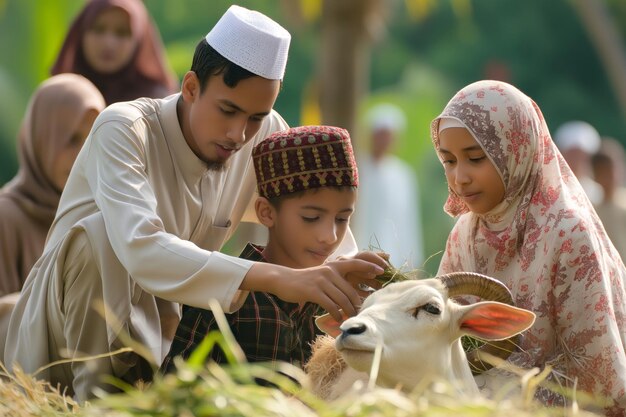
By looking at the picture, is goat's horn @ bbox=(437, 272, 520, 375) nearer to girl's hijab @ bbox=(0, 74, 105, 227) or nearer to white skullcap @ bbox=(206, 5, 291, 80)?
white skullcap @ bbox=(206, 5, 291, 80)

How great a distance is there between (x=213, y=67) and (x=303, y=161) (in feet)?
1.92

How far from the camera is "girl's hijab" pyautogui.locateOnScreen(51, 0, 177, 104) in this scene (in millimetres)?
9484

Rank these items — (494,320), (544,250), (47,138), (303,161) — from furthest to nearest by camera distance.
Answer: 1. (47,138)
2. (303,161)
3. (544,250)
4. (494,320)

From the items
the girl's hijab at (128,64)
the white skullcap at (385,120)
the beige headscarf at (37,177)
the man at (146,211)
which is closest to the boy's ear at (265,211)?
the man at (146,211)

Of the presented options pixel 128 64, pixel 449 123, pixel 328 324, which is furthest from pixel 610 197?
pixel 328 324

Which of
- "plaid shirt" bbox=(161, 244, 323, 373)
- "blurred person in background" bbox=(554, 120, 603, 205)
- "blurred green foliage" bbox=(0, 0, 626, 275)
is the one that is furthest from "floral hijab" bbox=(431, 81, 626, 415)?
"blurred green foliage" bbox=(0, 0, 626, 275)

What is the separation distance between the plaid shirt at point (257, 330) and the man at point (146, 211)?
16cm

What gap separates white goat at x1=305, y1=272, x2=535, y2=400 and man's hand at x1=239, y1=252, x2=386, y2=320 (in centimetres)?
10

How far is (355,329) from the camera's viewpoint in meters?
5.07

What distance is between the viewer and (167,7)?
25297 millimetres

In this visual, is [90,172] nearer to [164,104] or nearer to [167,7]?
[164,104]

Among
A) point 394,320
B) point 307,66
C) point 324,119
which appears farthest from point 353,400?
point 307,66

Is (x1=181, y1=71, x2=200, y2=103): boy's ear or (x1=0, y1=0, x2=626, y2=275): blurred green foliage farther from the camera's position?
(x1=0, y1=0, x2=626, y2=275): blurred green foliage

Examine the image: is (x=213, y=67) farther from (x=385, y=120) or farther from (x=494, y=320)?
(x=385, y=120)
